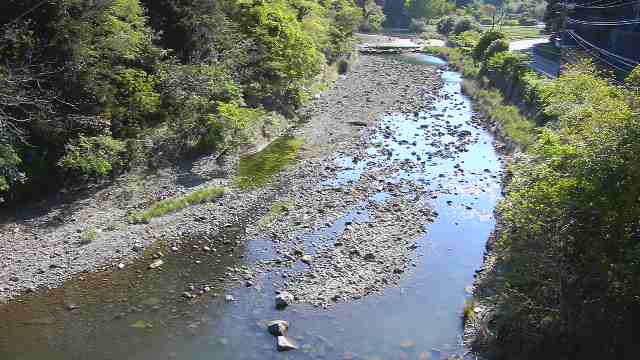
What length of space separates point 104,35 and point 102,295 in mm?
14747

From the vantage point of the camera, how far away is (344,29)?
78188 millimetres

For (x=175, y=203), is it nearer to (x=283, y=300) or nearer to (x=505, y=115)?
(x=283, y=300)

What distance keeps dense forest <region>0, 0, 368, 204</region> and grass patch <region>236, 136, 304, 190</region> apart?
190 cm

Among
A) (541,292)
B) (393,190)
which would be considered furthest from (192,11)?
(541,292)

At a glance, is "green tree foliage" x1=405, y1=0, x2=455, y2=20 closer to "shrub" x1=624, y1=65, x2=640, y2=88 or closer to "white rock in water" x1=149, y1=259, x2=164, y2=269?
"white rock in water" x1=149, y1=259, x2=164, y2=269

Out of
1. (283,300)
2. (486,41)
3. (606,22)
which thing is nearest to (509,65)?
(606,22)

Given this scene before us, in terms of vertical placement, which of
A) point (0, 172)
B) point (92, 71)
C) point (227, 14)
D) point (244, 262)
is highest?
point (227, 14)

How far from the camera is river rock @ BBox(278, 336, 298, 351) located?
17.7m

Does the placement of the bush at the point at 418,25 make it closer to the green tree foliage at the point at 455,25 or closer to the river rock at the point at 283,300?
the green tree foliage at the point at 455,25

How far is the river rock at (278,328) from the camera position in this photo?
726 inches

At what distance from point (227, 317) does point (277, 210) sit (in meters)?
9.36

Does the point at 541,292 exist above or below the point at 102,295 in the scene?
above

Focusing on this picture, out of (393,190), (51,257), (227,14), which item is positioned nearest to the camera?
(51,257)

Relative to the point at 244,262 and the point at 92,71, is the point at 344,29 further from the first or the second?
the point at 244,262
